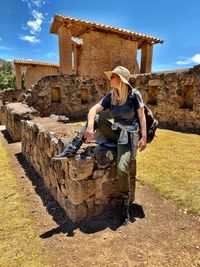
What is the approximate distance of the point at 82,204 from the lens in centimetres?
267

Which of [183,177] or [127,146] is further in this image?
[183,177]

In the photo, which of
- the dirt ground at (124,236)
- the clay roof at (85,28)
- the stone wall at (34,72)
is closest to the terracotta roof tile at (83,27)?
the clay roof at (85,28)

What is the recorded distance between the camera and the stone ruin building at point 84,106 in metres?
2.70

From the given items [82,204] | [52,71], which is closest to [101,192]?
[82,204]

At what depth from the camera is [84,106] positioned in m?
12.7

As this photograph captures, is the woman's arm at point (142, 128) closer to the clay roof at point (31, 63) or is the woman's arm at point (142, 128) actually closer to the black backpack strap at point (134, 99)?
the black backpack strap at point (134, 99)

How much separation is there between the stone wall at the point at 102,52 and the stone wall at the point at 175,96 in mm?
3088

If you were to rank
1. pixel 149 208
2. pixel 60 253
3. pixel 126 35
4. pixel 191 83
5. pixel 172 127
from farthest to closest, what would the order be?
pixel 126 35 → pixel 172 127 → pixel 191 83 → pixel 149 208 → pixel 60 253

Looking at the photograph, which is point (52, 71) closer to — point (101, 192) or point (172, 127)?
point (172, 127)

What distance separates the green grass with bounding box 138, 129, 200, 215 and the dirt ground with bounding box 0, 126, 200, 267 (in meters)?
0.31

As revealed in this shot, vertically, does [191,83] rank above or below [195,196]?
above

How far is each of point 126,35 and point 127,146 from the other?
40.7 ft

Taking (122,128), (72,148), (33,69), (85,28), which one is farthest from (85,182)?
(33,69)

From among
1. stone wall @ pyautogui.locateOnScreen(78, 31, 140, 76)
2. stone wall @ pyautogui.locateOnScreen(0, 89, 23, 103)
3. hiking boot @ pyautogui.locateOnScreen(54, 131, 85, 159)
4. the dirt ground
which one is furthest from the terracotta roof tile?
the dirt ground
